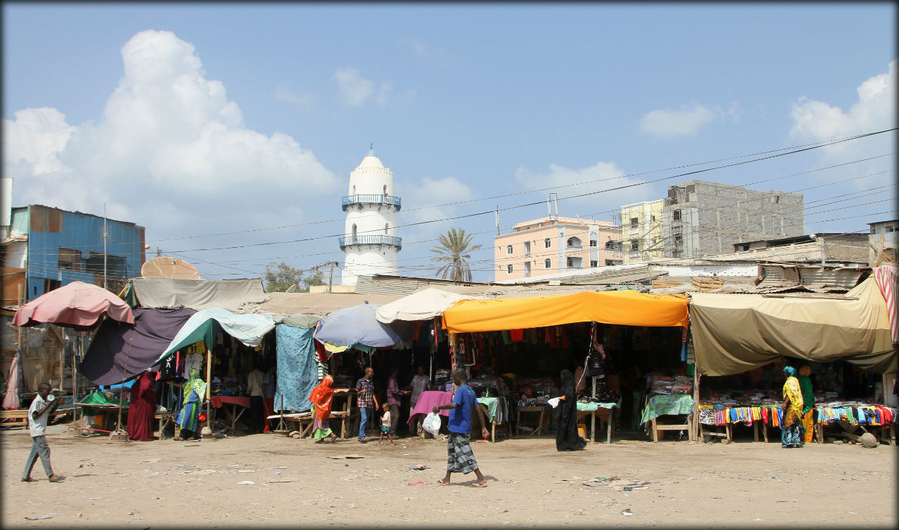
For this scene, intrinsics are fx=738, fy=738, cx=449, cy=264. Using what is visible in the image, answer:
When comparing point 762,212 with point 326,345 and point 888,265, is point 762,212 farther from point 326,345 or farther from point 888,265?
point 326,345

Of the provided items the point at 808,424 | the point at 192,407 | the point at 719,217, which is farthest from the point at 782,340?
the point at 719,217

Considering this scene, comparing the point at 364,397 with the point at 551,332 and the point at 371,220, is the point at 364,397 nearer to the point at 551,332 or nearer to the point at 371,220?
the point at 551,332

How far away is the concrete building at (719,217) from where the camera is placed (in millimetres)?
48500

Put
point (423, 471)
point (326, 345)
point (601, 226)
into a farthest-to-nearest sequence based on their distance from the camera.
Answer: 1. point (601, 226)
2. point (326, 345)
3. point (423, 471)

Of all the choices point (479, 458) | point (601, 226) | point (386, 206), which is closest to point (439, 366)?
point (479, 458)

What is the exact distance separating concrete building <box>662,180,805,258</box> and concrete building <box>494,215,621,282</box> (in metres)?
15.7

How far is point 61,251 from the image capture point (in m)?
28.8

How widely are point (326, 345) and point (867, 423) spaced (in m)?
9.26

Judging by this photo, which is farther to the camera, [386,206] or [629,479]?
[386,206]

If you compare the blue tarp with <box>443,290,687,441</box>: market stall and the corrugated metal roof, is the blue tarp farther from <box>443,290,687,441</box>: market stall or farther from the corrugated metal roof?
<box>443,290,687,441</box>: market stall

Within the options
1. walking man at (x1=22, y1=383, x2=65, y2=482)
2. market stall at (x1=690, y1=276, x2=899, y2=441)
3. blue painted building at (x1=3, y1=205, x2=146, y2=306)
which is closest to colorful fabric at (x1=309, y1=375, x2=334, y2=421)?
walking man at (x1=22, y1=383, x2=65, y2=482)

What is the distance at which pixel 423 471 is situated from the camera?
999cm

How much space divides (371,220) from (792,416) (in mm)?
40814

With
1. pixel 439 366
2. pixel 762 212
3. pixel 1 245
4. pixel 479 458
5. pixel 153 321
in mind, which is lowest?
pixel 479 458
